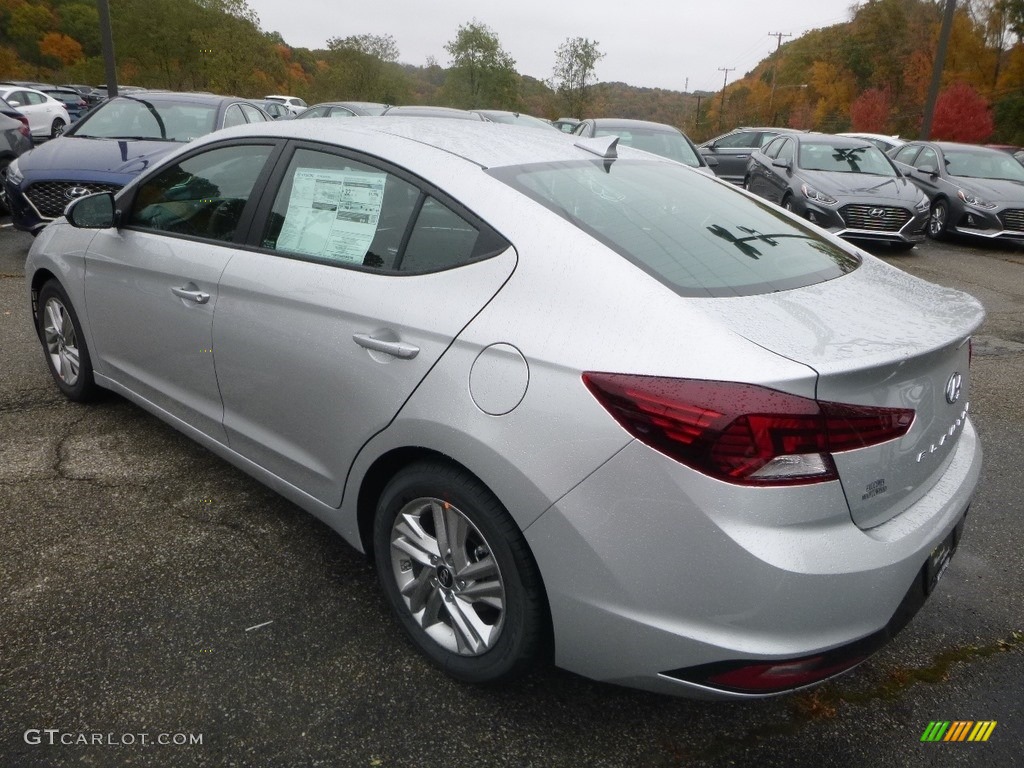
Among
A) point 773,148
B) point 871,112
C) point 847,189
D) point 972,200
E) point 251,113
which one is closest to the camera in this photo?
point 251,113

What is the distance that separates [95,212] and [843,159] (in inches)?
413

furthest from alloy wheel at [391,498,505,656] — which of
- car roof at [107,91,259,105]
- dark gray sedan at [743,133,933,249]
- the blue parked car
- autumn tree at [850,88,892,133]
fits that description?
autumn tree at [850,88,892,133]

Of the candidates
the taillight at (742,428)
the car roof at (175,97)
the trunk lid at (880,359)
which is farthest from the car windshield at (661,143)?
the taillight at (742,428)

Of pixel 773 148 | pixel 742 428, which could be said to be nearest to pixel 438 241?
pixel 742 428

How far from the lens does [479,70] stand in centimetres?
7069

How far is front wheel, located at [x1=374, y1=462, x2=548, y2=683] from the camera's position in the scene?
2.03 meters

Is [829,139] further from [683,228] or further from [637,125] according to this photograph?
[683,228]

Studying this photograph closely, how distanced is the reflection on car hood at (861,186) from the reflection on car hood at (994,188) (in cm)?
159

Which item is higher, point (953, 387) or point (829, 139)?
point (829, 139)

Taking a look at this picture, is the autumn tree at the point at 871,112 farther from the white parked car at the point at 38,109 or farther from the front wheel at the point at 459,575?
the front wheel at the point at 459,575

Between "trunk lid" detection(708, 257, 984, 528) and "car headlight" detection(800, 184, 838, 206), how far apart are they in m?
8.60

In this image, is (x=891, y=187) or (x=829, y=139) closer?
(x=891, y=187)

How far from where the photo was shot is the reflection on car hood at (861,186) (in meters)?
10.2

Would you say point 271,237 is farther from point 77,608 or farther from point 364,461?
point 77,608
